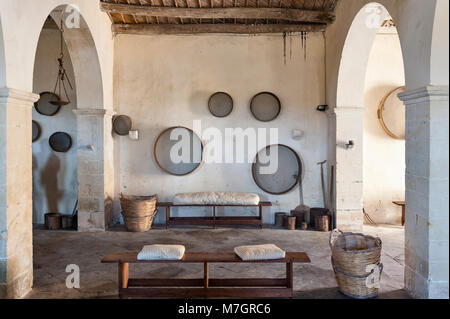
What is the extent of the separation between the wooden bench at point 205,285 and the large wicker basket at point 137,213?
256cm

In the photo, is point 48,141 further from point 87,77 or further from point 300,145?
point 300,145

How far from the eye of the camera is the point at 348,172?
5969 mm

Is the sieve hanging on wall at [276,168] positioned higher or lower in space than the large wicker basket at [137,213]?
higher

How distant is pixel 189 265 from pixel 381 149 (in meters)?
4.15

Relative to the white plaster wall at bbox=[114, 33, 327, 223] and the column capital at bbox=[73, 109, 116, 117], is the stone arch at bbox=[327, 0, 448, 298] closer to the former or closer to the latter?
the white plaster wall at bbox=[114, 33, 327, 223]

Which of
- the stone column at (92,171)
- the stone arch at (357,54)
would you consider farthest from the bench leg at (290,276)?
the stone column at (92,171)

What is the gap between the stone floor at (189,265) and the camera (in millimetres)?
3600

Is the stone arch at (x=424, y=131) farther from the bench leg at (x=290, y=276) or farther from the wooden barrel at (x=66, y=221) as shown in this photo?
the wooden barrel at (x=66, y=221)

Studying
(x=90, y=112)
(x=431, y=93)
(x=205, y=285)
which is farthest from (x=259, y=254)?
(x=90, y=112)

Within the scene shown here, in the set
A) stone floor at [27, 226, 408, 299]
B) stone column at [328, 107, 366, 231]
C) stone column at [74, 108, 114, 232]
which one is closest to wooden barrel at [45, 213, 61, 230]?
stone floor at [27, 226, 408, 299]

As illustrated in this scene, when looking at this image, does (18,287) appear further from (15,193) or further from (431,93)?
(431,93)

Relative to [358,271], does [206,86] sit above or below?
above

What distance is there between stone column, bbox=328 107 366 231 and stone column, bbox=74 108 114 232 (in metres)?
3.70

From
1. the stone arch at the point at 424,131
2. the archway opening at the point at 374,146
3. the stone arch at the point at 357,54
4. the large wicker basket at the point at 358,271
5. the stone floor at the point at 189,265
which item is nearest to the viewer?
the stone arch at the point at 424,131
